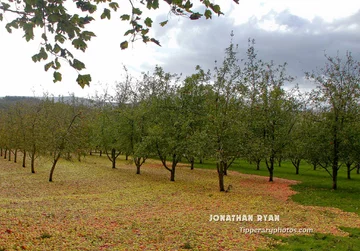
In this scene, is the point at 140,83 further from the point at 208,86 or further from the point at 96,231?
the point at 96,231

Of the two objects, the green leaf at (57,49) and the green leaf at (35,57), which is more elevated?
the green leaf at (57,49)

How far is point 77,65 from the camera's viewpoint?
3969mm

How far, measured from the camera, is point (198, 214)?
11.7 meters

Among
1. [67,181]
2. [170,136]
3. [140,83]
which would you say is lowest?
[67,181]

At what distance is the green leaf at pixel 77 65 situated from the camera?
395 cm

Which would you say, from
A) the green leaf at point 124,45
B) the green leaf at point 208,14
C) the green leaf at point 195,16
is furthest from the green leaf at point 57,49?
the green leaf at point 208,14

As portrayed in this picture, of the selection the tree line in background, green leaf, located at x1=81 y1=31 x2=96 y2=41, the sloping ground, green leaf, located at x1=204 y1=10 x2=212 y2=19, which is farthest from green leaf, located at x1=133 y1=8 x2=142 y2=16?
the tree line in background

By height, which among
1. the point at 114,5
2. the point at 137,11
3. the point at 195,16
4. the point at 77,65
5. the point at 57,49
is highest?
the point at 114,5

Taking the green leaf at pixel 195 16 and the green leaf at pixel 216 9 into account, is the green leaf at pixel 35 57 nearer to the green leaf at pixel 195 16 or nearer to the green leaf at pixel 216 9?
the green leaf at pixel 195 16

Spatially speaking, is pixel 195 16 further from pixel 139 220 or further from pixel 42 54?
pixel 139 220

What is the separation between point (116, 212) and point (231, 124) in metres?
9.55

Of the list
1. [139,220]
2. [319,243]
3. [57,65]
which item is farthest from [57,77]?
[319,243]

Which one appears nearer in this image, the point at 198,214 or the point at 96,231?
the point at 96,231

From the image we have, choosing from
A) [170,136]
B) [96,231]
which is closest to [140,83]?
[170,136]
